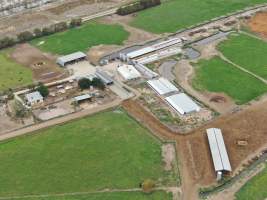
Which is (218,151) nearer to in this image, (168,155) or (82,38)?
(168,155)

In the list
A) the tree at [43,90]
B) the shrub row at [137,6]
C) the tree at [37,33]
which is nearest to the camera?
the tree at [43,90]

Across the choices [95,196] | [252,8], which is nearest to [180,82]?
[95,196]

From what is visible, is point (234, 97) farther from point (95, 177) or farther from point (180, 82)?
point (95, 177)

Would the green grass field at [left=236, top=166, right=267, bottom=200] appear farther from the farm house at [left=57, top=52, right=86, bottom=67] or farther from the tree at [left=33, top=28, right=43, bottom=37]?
the tree at [left=33, top=28, right=43, bottom=37]

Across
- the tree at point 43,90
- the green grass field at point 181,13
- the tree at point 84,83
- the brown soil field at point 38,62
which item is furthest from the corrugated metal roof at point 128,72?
the green grass field at point 181,13

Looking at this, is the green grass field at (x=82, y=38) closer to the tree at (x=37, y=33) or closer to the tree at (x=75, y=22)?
the tree at (x=37, y=33)
